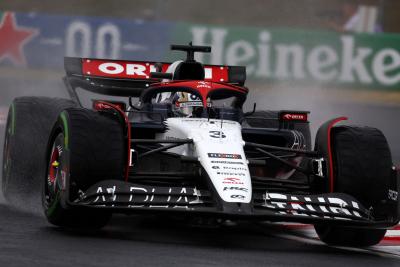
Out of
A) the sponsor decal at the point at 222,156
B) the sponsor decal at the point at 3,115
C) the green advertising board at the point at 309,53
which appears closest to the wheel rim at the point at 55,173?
the sponsor decal at the point at 222,156

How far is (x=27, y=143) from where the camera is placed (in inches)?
410

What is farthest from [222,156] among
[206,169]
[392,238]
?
[392,238]

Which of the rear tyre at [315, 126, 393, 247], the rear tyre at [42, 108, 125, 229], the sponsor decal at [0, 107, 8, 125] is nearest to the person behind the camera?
the rear tyre at [42, 108, 125, 229]

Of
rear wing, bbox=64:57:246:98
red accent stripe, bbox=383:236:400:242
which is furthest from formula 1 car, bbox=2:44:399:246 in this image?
rear wing, bbox=64:57:246:98

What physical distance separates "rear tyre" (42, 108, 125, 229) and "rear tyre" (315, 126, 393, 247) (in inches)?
67.0

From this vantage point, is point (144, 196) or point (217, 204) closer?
point (217, 204)

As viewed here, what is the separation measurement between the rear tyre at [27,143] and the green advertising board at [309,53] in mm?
12846

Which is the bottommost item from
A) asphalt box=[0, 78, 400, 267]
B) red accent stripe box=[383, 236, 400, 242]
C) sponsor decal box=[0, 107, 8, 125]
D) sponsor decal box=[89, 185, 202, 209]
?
sponsor decal box=[0, 107, 8, 125]

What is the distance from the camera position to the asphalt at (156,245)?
7066 mm

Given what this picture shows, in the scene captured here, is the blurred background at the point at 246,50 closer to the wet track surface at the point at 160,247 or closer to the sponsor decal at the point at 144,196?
the wet track surface at the point at 160,247

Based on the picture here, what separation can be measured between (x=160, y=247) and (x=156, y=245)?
106 mm

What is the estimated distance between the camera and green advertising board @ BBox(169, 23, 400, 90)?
23.6 m

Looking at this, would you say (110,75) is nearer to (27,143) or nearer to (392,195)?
(27,143)

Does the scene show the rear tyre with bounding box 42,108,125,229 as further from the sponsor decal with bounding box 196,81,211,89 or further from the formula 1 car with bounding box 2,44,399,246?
the sponsor decal with bounding box 196,81,211,89
